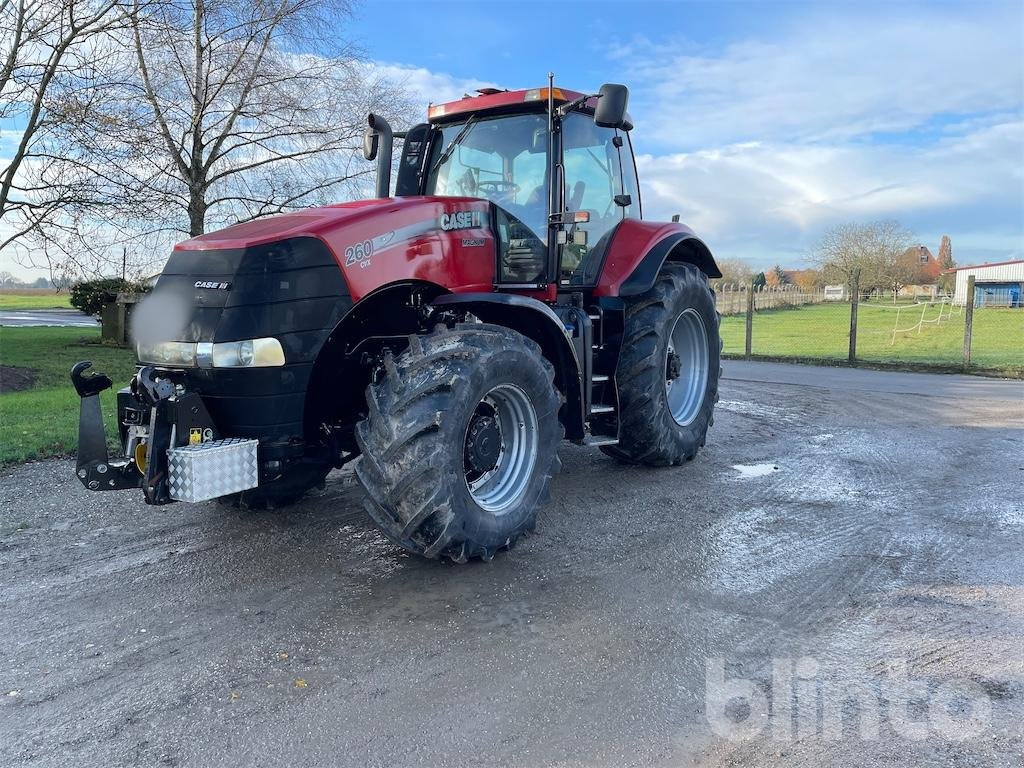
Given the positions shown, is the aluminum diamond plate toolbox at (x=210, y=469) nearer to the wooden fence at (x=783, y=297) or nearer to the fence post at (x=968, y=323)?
the fence post at (x=968, y=323)

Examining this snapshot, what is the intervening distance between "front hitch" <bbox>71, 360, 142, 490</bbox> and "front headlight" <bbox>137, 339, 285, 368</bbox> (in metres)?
0.46

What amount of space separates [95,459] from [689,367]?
A: 16.3 feet

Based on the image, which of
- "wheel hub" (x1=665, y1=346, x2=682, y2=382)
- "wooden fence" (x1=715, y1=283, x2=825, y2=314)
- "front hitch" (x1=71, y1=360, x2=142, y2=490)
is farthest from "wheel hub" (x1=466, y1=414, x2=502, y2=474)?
"wooden fence" (x1=715, y1=283, x2=825, y2=314)

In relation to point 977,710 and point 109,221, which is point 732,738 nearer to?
point 977,710

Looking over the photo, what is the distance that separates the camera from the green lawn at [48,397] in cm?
705

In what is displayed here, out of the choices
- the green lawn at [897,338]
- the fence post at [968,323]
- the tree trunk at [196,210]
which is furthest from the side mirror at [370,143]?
the green lawn at [897,338]

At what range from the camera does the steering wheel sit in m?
5.46

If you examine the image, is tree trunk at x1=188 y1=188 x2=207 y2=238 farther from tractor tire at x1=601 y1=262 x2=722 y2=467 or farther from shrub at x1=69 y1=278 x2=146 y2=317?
tractor tire at x1=601 y1=262 x2=722 y2=467

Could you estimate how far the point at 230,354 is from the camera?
12.3ft

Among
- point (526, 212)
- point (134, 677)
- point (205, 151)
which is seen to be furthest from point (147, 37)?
point (134, 677)

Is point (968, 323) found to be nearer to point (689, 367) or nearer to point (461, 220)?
point (689, 367)

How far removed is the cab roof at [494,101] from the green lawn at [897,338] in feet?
40.1

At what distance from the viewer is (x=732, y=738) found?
270 centimetres

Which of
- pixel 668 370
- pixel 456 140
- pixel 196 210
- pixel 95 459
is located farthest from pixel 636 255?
pixel 196 210
